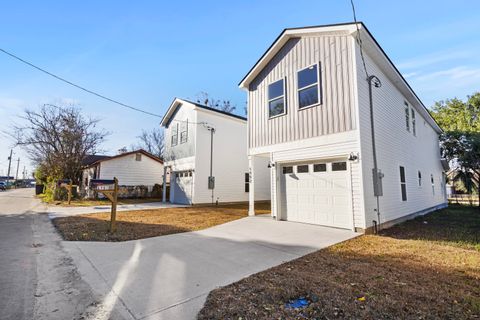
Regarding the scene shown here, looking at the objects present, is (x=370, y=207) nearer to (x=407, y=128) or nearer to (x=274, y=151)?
(x=274, y=151)

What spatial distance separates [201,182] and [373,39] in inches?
445

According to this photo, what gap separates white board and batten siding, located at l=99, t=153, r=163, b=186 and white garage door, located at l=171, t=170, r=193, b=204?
693 cm

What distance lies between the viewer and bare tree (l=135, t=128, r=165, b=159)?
3703cm

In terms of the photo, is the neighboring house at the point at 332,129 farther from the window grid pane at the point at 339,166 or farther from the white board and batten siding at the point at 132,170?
the white board and batten siding at the point at 132,170

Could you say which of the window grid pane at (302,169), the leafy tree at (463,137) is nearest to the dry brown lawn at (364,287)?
the window grid pane at (302,169)

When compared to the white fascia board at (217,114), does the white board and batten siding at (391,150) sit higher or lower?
lower

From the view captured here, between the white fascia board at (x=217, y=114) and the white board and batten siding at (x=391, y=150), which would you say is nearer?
the white board and batten siding at (x=391, y=150)

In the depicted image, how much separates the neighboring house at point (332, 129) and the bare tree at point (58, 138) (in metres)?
17.0

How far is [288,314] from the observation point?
97.8 inches

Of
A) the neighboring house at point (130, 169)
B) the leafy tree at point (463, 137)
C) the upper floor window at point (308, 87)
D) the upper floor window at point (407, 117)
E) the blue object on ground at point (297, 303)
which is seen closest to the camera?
the blue object on ground at point (297, 303)

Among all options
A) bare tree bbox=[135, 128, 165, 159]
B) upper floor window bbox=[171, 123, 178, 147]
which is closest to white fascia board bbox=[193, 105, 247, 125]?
upper floor window bbox=[171, 123, 178, 147]

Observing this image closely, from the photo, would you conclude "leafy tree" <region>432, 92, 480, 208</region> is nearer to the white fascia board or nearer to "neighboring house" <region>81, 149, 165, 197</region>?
the white fascia board

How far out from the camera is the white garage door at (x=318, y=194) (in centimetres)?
720

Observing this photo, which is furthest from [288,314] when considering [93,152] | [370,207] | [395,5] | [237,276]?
[93,152]
